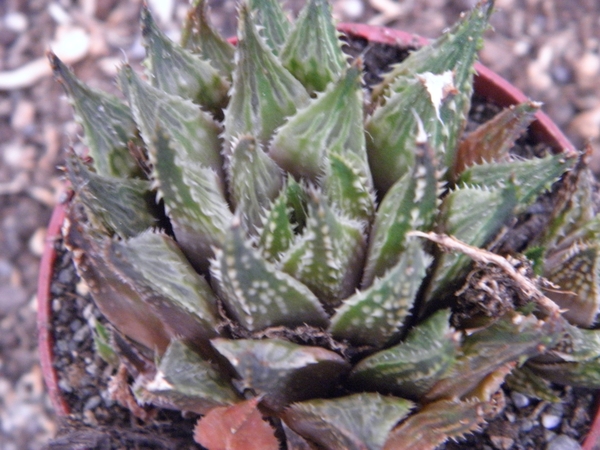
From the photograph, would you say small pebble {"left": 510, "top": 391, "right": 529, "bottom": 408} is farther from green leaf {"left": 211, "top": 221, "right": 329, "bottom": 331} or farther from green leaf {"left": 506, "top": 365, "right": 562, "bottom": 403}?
green leaf {"left": 211, "top": 221, "right": 329, "bottom": 331}

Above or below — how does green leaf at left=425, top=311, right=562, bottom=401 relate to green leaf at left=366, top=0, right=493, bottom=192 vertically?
below

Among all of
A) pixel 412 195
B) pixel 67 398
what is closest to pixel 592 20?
pixel 412 195

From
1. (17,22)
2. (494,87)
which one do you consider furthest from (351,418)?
(17,22)


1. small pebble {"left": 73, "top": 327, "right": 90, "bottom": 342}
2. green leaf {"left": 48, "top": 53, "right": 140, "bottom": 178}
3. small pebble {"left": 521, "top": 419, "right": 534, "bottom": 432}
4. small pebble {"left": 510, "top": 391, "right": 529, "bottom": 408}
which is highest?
green leaf {"left": 48, "top": 53, "right": 140, "bottom": 178}

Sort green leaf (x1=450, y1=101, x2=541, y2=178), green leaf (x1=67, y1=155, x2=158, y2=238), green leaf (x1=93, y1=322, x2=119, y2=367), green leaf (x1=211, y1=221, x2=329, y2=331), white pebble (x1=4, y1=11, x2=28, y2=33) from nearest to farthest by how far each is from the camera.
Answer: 1. green leaf (x1=211, y1=221, x2=329, y2=331)
2. green leaf (x1=67, y1=155, x2=158, y2=238)
3. green leaf (x1=450, y1=101, x2=541, y2=178)
4. green leaf (x1=93, y1=322, x2=119, y2=367)
5. white pebble (x1=4, y1=11, x2=28, y2=33)

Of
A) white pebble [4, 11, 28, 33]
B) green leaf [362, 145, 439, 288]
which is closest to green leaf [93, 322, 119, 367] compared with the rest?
green leaf [362, 145, 439, 288]

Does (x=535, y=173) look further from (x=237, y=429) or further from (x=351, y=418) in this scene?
(x=237, y=429)

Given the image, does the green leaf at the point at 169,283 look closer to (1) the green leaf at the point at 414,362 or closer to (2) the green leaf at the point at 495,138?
(1) the green leaf at the point at 414,362
